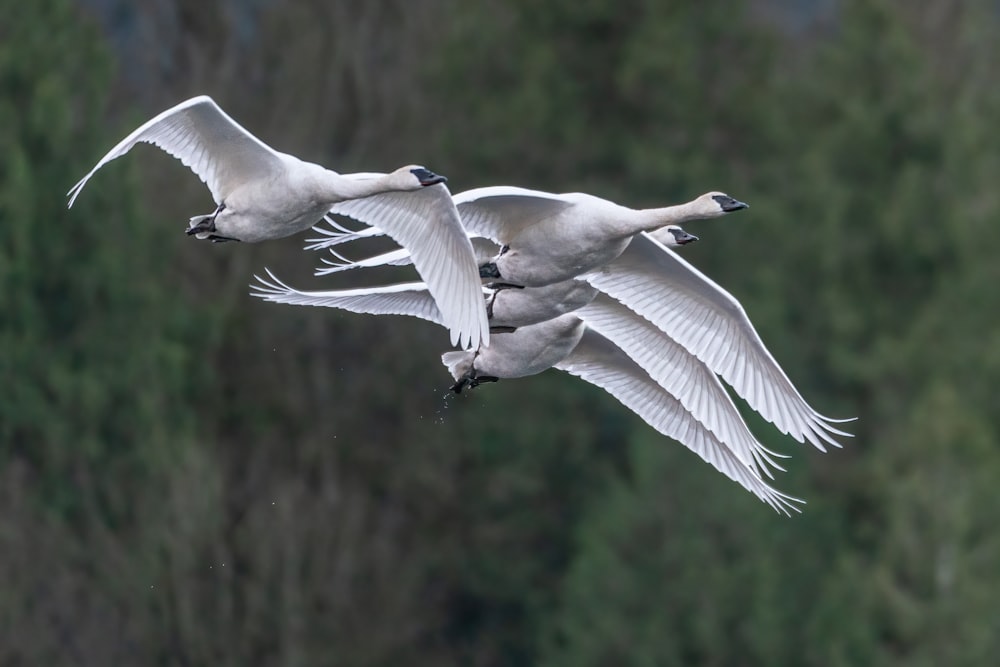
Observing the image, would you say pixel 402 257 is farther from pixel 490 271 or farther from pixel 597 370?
pixel 597 370

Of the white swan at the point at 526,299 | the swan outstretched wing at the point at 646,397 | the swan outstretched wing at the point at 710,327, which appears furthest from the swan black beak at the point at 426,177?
the swan outstretched wing at the point at 646,397

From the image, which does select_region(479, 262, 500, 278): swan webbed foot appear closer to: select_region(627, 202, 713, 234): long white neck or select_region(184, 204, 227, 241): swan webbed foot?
select_region(627, 202, 713, 234): long white neck

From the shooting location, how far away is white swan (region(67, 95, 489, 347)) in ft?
48.0

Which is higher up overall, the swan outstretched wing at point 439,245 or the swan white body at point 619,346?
the swan outstretched wing at point 439,245

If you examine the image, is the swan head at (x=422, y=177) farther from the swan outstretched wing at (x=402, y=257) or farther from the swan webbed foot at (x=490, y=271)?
the swan webbed foot at (x=490, y=271)

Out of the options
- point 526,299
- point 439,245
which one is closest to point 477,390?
point 526,299

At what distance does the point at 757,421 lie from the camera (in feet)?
112

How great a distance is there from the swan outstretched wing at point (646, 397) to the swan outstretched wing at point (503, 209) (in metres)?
2.26

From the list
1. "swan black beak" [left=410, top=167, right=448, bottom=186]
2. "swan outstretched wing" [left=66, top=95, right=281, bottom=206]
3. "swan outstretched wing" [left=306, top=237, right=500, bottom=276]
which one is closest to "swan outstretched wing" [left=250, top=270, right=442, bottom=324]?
"swan outstretched wing" [left=306, top=237, right=500, bottom=276]

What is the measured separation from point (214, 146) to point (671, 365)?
3.79 metres

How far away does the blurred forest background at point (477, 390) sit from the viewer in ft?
98.0

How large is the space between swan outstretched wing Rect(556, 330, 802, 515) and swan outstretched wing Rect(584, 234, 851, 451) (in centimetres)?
154

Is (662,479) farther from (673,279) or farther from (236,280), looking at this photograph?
(673,279)

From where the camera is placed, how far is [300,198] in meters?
14.8
